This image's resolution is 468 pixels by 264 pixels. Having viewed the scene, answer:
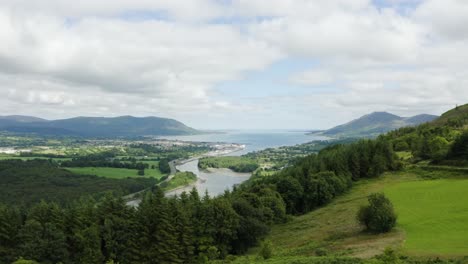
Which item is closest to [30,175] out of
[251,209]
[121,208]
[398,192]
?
[121,208]

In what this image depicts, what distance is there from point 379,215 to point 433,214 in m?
9.63

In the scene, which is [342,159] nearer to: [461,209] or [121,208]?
[461,209]

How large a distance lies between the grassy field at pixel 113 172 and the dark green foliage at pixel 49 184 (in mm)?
10845

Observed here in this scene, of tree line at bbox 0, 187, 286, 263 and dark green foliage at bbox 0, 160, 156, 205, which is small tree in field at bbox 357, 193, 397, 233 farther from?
dark green foliage at bbox 0, 160, 156, 205

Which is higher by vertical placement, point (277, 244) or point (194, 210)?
point (194, 210)

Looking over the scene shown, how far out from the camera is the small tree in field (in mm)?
41719

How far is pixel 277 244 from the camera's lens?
50.3 meters

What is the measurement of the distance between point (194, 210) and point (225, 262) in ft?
41.7

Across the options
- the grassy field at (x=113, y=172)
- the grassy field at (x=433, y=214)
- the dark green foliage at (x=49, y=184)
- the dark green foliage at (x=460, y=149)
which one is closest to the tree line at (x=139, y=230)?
the grassy field at (x=433, y=214)

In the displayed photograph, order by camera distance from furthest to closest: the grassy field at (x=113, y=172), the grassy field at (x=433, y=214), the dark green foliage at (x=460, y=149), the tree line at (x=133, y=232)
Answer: the grassy field at (x=113, y=172) → the dark green foliage at (x=460, y=149) → the tree line at (x=133, y=232) → the grassy field at (x=433, y=214)

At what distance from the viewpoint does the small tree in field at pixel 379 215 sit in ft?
137

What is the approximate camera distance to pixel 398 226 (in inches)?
1706

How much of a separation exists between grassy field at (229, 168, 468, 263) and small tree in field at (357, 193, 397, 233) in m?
1.09

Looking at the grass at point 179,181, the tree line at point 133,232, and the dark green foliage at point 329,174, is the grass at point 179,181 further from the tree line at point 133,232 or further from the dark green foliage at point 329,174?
the tree line at point 133,232
